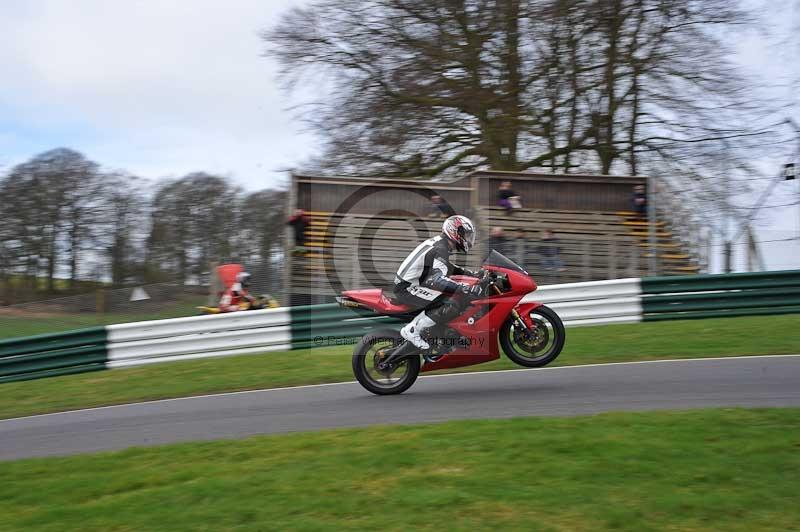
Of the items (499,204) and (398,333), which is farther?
(499,204)

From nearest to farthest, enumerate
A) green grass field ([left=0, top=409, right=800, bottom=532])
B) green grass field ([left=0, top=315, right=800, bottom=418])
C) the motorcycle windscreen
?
green grass field ([left=0, top=409, right=800, bottom=532]), the motorcycle windscreen, green grass field ([left=0, top=315, right=800, bottom=418])

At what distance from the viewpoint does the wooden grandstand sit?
53.2ft

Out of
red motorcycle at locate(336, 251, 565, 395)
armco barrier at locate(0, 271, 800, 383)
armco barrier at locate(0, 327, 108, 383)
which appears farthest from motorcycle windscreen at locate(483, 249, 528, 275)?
armco barrier at locate(0, 327, 108, 383)

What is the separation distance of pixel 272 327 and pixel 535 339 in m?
5.80

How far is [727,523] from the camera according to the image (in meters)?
4.82

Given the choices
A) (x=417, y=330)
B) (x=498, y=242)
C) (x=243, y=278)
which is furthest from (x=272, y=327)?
(x=417, y=330)

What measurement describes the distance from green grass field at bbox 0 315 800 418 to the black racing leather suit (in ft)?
6.79

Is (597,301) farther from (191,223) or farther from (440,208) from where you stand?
(191,223)

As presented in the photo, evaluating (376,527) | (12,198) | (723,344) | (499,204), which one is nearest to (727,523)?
(376,527)

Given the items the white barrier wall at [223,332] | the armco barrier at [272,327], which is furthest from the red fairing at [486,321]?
the white barrier wall at [223,332]

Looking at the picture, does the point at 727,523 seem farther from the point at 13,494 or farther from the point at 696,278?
the point at 696,278

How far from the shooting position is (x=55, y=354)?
13625 mm

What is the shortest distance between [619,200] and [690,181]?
321cm

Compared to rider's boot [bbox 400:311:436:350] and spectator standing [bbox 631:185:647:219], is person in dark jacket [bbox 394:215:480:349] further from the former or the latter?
spectator standing [bbox 631:185:647:219]
